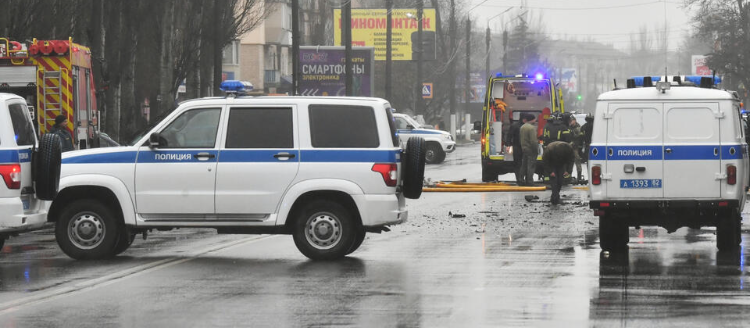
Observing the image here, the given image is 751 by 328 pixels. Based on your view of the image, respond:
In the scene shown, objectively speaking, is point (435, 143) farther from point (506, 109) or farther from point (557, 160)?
point (557, 160)

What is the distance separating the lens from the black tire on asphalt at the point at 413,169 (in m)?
14.8

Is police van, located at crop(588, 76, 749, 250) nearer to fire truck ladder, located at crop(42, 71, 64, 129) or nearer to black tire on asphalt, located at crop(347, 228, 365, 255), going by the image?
black tire on asphalt, located at crop(347, 228, 365, 255)

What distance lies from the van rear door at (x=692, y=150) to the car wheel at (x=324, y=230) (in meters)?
3.70

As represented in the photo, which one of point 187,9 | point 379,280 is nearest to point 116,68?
point 187,9

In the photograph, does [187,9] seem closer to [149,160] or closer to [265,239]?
[265,239]

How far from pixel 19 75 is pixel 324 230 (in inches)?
438

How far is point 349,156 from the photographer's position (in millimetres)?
14430

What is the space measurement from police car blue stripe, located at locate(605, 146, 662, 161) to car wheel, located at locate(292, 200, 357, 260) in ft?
10.2

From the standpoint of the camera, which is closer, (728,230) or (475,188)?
(728,230)

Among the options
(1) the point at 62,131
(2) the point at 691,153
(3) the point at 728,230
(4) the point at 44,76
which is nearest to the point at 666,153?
(2) the point at 691,153

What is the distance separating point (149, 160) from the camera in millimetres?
14547

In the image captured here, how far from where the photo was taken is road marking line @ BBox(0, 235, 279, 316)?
1118 centimetres

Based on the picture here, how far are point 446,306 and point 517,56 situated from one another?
5038 inches

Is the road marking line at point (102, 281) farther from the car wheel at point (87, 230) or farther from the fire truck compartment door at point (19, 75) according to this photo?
the fire truck compartment door at point (19, 75)
